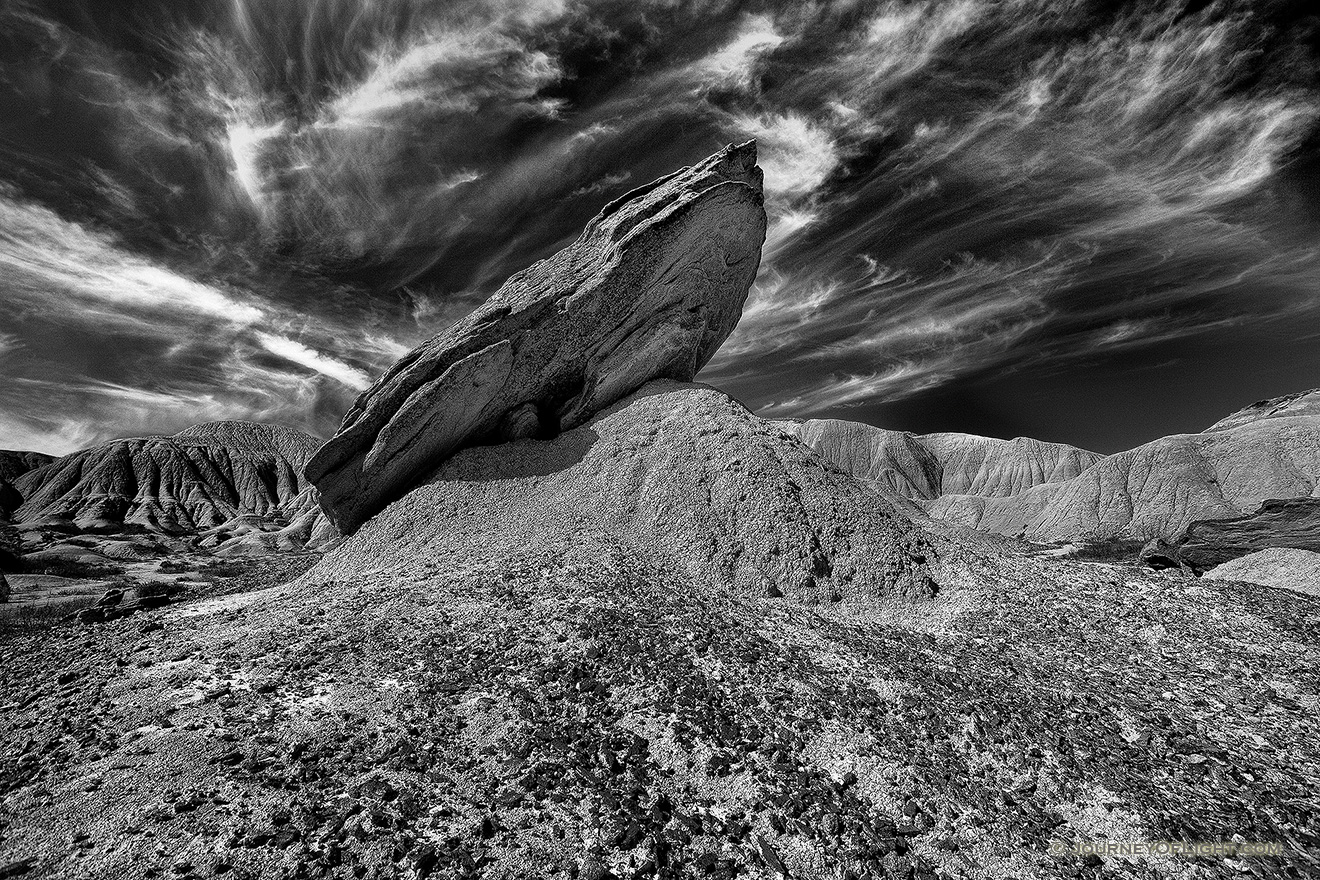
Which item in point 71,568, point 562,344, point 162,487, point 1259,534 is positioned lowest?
point 1259,534

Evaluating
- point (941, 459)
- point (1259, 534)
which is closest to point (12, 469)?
point (1259, 534)

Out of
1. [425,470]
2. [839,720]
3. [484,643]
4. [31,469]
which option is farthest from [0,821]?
[31,469]

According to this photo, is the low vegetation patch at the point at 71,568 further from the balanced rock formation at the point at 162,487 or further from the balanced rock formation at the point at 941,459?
the balanced rock formation at the point at 941,459

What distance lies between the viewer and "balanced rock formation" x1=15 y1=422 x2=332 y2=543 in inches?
3231

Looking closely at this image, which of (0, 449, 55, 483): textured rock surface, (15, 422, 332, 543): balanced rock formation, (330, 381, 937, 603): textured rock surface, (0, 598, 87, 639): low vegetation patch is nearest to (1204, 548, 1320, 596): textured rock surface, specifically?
(330, 381, 937, 603): textured rock surface

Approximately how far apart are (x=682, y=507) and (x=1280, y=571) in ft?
53.5

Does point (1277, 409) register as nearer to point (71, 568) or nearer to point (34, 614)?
point (34, 614)

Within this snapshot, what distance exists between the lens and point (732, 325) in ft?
68.4

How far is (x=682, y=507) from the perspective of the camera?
42.5ft

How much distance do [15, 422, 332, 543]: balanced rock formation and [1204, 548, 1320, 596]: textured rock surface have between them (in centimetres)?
7629

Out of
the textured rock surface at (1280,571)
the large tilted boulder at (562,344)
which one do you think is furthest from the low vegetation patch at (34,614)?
the textured rock surface at (1280,571)

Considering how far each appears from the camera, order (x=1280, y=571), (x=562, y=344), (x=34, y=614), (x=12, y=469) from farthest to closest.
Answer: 1. (x=12, y=469)
2. (x=562, y=344)
3. (x=34, y=614)
4. (x=1280, y=571)

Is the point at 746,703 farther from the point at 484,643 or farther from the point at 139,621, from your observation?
the point at 139,621

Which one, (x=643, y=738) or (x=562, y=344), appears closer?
(x=643, y=738)
